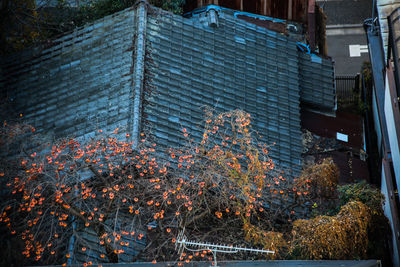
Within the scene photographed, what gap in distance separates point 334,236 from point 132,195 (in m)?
4.61

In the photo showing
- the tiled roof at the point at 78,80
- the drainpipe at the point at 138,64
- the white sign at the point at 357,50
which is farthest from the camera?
the white sign at the point at 357,50

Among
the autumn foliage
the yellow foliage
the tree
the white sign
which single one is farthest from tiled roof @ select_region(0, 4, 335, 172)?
the white sign

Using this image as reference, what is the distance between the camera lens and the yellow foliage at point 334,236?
1500cm

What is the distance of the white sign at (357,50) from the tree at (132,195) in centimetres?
1711

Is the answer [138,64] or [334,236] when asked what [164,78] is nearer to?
[138,64]

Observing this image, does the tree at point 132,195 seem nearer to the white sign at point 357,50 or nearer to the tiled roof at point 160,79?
the tiled roof at point 160,79

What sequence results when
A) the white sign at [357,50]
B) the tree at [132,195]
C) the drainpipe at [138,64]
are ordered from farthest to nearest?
the white sign at [357,50] < the drainpipe at [138,64] < the tree at [132,195]

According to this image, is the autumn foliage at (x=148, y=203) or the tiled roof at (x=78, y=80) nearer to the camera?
the autumn foliage at (x=148, y=203)

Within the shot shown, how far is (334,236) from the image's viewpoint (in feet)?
49.4

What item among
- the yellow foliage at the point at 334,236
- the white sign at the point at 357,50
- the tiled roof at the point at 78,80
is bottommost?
the yellow foliage at the point at 334,236

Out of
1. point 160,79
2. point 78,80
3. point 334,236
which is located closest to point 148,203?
point 334,236

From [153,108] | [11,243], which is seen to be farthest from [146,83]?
[11,243]

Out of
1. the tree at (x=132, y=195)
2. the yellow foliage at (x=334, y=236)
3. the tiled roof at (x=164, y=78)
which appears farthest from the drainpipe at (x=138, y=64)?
the yellow foliage at (x=334, y=236)

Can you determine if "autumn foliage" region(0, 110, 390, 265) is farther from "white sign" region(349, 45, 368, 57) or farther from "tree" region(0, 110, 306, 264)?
"white sign" region(349, 45, 368, 57)
